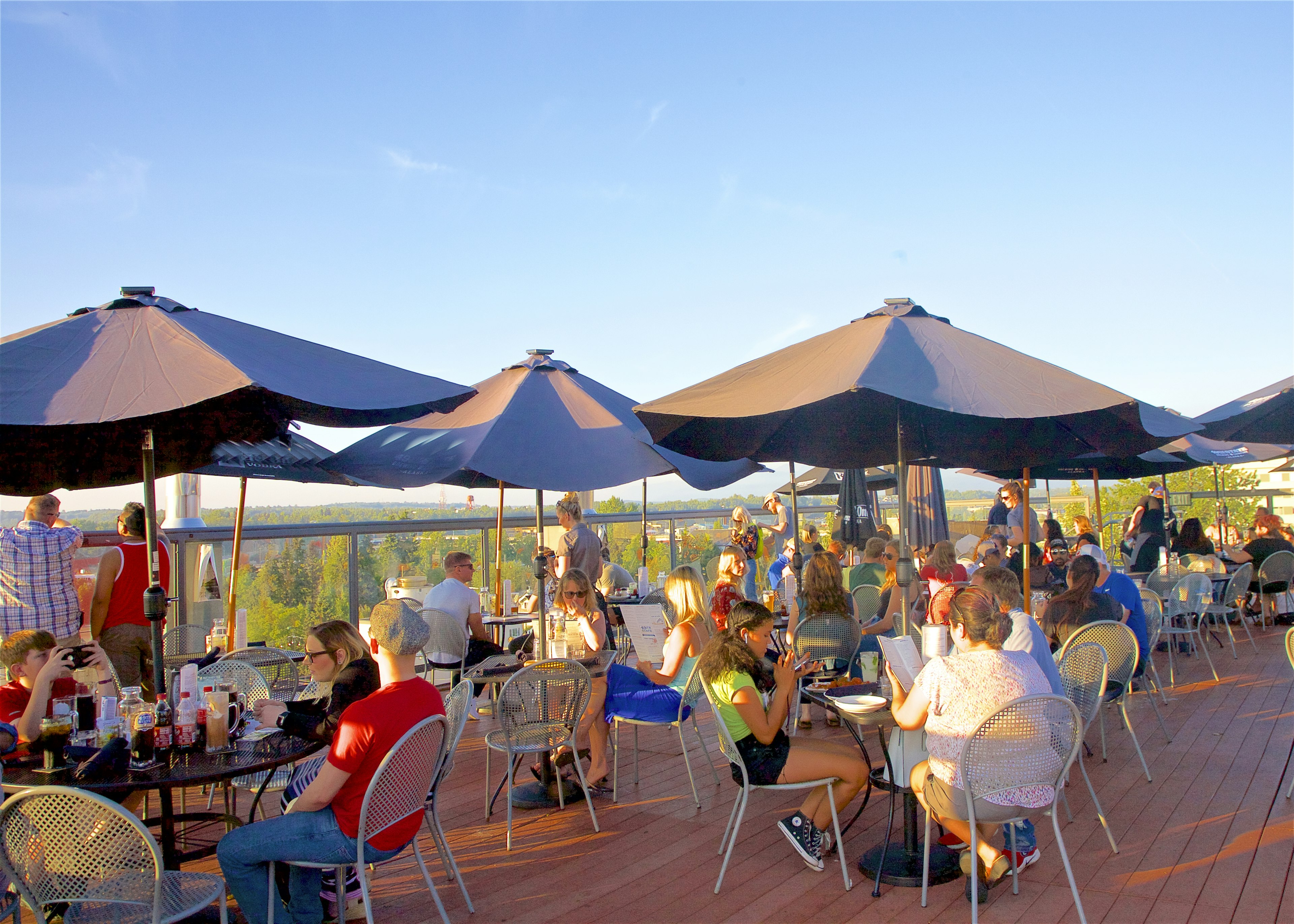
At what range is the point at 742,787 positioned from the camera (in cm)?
373

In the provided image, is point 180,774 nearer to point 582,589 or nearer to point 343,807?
point 343,807

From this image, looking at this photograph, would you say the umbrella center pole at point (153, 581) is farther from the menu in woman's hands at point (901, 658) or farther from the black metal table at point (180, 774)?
the menu in woman's hands at point (901, 658)

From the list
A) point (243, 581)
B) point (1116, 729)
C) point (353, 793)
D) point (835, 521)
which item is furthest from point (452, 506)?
point (353, 793)

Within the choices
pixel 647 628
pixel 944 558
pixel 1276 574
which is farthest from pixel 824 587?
pixel 1276 574

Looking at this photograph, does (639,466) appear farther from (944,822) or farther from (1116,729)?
(1116,729)

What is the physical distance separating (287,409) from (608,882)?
109 inches

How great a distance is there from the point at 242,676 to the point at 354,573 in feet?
10.2

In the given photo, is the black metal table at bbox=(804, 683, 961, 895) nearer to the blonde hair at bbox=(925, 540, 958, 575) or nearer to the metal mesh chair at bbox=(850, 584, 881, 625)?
the blonde hair at bbox=(925, 540, 958, 575)

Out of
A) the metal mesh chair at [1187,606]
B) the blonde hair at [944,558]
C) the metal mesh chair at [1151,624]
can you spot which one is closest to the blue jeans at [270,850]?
the blonde hair at [944,558]

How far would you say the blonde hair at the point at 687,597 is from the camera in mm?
4949

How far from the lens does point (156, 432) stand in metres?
4.88

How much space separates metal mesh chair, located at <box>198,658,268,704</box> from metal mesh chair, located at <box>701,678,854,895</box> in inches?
88.6

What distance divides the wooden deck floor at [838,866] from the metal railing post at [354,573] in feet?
7.96

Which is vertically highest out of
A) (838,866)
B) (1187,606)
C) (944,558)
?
(944,558)
